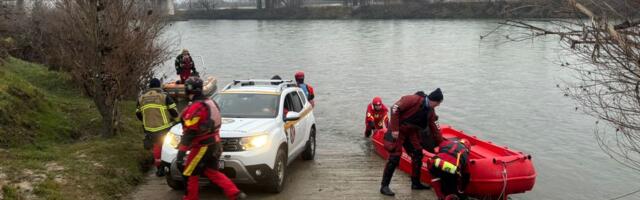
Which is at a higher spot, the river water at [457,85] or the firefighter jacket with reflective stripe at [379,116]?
the firefighter jacket with reflective stripe at [379,116]

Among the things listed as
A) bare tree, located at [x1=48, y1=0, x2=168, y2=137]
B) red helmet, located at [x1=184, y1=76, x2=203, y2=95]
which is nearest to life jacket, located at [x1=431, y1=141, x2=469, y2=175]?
red helmet, located at [x1=184, y1=76, x2=203, y2=95]

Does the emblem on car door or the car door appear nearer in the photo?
the emblem on car door

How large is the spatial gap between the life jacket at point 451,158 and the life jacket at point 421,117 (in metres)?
0.58

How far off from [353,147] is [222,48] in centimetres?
3557

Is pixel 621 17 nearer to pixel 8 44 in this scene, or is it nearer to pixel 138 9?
pixel 138 9

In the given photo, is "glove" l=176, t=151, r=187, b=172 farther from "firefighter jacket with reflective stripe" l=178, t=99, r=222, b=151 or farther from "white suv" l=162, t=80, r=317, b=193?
"white suv" l=162, t=80, r=317, b=193

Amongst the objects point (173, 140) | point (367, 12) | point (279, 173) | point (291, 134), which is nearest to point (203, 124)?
point (173, 140)

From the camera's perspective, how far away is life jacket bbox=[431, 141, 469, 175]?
8.11 m

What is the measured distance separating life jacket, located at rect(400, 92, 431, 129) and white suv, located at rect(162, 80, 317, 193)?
1872 mm

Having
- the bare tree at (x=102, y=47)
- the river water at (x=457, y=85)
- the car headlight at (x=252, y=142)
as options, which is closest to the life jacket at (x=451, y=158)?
the river water at (x=457, y=85)

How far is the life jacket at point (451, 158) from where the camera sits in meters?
8.11

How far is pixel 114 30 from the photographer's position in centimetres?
1121

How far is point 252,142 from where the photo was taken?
27.6ft

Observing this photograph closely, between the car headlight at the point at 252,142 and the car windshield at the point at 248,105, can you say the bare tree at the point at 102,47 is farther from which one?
the car headlight at the point at 252,142
